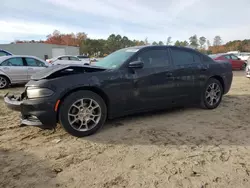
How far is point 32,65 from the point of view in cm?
909

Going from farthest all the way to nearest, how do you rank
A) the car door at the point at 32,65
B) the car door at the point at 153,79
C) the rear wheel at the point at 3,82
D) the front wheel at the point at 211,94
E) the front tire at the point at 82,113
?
the car door at the point at 32,65 < the rear wheel at the point at 3,82 < the front wheel at the point at 211,94 < the car door at the point at 153,79 < the front tire at the point at 82,113

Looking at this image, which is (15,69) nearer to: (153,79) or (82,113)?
(82,113)

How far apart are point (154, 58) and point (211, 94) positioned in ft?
5.92

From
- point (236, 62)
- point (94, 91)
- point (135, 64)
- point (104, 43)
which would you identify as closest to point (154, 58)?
point (135, 64)

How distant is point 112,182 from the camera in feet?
7.17

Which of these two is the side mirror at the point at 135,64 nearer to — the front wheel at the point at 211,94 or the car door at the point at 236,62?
the front wheel at the point at 211,94

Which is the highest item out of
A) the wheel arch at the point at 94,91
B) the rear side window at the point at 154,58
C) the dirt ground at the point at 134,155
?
the rear side window at the point at 154,58

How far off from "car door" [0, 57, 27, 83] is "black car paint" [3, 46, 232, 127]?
604cm

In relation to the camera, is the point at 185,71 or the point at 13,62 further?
the point at 13,62

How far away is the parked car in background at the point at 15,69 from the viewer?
8.47m

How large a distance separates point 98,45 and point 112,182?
198 feet

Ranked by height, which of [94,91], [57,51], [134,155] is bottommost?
[134,155]

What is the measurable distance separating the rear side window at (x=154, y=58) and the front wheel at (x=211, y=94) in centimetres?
128

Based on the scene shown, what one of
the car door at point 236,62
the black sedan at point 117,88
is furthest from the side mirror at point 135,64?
the car door at point 236,62
